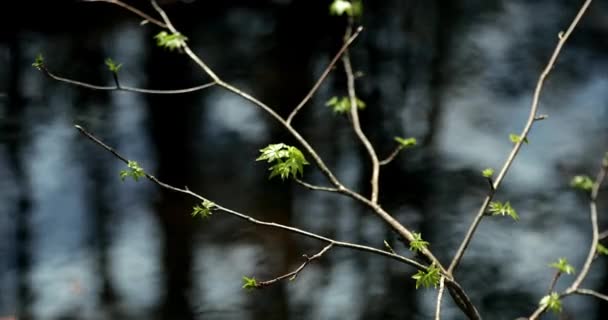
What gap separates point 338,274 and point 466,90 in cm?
357

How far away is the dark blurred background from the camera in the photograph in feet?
21.0

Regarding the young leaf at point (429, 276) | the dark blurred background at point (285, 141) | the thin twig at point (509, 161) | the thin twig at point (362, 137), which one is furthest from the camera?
the dark blurred background at point (285, 141)

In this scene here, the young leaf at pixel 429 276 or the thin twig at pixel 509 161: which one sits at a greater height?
the thin twig at pixel 509 161

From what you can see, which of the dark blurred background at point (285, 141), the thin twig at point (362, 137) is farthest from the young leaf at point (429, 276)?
the dark blurred background at point (285, 141)

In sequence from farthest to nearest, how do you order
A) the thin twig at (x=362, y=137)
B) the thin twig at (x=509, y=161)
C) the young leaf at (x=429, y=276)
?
the thin twig at (x=362, y=137) < the thin twig at (x=509, y=161) < the young leaf at (x=429, y=276)

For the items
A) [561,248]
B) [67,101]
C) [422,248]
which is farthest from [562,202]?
[67,101]

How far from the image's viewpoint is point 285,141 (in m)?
8.17

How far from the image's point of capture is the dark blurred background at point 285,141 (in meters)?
6.41

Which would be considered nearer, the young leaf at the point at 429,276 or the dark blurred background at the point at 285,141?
the young leaf at the point at 429,276

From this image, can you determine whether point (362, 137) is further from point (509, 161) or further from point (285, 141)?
point (285, 141)

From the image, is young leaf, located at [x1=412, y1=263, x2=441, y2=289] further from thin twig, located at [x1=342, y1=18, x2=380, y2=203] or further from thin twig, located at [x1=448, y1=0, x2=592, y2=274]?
thin twig, located at [x1=342, y1=18, x2=380, y2=203]

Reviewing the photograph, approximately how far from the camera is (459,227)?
23.3 ft

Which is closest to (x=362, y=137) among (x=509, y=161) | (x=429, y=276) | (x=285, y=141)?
(x=509, y=161)

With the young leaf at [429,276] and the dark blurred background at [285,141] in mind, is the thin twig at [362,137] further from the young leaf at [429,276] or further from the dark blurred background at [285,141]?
the dark blurred background at [285,141]
